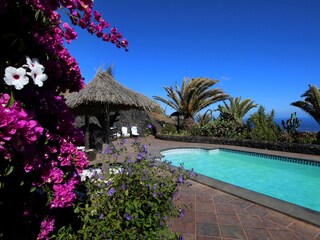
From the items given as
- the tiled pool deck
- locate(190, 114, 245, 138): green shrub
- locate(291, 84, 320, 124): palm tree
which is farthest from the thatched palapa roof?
locate(291, 84, 320, 124): palm tree

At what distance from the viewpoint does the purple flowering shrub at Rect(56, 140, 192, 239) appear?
7.57 ft

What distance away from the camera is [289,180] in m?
8.38

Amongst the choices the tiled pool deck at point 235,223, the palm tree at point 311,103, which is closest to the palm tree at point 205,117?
the palm tree at point 311,103

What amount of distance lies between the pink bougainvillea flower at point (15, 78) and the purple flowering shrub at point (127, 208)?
1650 millimetres

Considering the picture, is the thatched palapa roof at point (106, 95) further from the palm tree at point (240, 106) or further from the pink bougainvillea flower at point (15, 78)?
the palm tree at point (240, 106)

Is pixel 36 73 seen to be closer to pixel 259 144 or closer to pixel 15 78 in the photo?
pixel 15 78

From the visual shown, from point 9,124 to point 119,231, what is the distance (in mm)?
1809

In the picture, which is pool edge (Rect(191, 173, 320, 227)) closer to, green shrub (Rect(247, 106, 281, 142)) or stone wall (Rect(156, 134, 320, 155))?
stone wall (Rect(156, 134, 320, 155))

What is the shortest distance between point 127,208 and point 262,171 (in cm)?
826

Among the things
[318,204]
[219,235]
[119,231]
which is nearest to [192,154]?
[318,204]

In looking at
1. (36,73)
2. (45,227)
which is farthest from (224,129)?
(36,73)

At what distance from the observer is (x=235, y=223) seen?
3531 mm

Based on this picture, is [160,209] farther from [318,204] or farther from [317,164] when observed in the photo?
[317,164]

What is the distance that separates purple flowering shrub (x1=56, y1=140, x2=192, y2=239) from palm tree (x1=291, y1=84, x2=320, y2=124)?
12.3m
